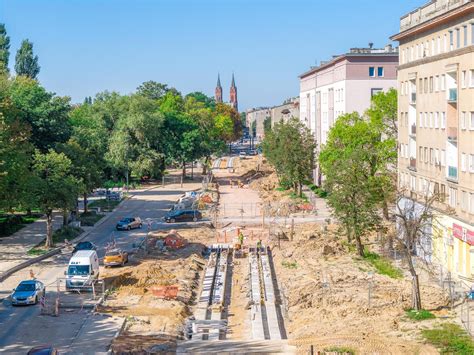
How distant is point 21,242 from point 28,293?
68.7ft

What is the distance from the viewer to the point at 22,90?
76.6m

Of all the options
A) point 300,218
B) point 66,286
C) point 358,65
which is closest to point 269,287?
point 66,286

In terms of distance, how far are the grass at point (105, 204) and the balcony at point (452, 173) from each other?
1725 inches

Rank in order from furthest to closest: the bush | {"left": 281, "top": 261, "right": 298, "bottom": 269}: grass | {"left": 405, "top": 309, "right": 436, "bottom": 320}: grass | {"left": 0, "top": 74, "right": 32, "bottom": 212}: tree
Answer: the bush < {"left": 0, "top": 74, "right": 32, "bottom": 212}: tree < {"left": 281, "top": 261, "right": 298, "bottom": 269}: grass < {"left": 405, "top": 309, "right": 436, "bottom": 320}: grass

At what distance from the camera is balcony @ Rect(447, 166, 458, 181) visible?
154ft

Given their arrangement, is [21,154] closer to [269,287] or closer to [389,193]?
[269,287]

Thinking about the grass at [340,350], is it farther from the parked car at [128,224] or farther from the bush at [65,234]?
the parked car at [128,224]

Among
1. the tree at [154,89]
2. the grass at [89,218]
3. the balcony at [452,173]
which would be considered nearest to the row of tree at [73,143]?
the grass at [89,218]

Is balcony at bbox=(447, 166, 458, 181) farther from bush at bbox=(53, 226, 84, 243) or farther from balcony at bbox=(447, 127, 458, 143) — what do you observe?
bush at bbox=(53, 226, 84, 243)

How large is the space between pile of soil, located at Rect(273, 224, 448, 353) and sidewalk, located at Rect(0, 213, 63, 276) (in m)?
17.6

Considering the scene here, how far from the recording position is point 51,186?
57250mm

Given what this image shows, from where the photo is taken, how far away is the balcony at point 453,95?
154 ft

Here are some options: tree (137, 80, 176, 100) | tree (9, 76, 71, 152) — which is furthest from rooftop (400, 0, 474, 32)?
tree (137, 80, 176, 100)

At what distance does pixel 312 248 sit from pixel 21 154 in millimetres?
21862
